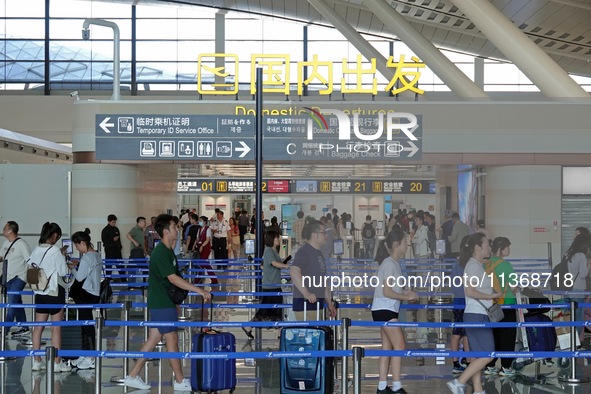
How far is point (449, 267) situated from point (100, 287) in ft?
14.8

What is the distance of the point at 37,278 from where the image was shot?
36.6 feet

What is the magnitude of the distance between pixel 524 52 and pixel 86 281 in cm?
1435

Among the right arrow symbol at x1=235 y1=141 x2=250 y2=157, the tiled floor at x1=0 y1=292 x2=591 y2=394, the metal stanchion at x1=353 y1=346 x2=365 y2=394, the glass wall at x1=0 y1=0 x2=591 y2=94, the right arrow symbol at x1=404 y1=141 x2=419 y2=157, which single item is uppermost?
the glass wall at x1=0 y1=0 x2=591 y2=94

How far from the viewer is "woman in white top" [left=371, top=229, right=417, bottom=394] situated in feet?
32.7

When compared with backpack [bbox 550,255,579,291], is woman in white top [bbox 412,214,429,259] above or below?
above

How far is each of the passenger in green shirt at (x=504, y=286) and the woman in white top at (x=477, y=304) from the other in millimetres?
555

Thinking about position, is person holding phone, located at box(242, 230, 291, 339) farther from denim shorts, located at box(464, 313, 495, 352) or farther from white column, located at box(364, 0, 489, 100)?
white column, located at box(364, 0, 489, 100)

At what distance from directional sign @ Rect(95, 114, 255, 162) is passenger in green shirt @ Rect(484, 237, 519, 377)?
9.78 metres

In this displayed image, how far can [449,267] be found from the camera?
10812 mm

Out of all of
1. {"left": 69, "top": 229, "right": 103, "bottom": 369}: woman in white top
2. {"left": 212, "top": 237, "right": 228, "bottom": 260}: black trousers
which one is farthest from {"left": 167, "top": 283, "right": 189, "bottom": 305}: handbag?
{"left": 212, "top": 237, "right": 228, "bottom": 260}: black trousers

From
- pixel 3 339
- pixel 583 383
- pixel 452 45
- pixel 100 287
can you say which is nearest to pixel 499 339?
pixel 583 383

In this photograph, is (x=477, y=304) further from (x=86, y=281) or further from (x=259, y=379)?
(x=86, y=281)

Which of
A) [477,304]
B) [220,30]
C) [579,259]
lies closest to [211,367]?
[477,304]

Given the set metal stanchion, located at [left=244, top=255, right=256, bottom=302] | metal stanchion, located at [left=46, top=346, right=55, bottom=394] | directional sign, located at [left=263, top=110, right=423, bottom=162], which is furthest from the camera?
metal stanchion, located at [left=244, top=255, right=256, bottom=302]
